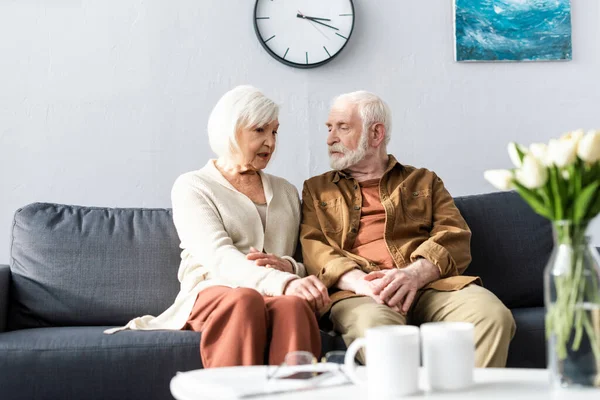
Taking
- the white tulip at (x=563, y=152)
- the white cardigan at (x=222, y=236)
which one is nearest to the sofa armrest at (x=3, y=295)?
the white cardigan at (x=222, y=236)

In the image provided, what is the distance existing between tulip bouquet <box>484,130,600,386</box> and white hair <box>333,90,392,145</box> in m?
1.50

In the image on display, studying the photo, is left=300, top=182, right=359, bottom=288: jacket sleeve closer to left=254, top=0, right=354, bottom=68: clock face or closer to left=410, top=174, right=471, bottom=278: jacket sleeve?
left=410, top=174, right=471, bottom=278: jacket sleeve

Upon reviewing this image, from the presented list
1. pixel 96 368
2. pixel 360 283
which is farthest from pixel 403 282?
pixel 96 368

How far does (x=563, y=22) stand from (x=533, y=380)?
94.5 inches

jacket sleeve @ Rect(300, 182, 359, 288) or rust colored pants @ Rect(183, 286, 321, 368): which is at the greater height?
jacket sleeve @ Rect(300, 182, 359, 288)

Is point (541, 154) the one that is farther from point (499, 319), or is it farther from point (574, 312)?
point (499, 319)

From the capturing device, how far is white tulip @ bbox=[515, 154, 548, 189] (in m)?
1.18

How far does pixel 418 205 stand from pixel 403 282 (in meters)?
0.42

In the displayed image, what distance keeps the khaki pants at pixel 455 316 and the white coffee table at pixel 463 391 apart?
2.42 ft

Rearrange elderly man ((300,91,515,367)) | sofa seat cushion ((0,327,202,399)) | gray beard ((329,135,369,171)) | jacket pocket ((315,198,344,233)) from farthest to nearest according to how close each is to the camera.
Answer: gray beard ((329,135,369,171)) → jacket pocket ((315,198,344,233)) → elderly man ((300,91,515,367)) → sofa seat cushion ((0,327,202,399))

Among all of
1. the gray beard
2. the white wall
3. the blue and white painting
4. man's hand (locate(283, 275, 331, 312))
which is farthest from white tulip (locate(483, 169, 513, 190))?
the blue and white painting

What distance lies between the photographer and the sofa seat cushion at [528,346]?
2.29 m

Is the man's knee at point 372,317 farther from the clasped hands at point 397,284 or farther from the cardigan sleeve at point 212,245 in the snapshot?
the cardigan sleeve at point 212,245

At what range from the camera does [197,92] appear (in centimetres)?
305
